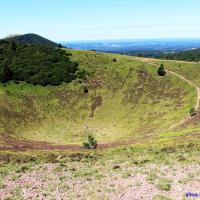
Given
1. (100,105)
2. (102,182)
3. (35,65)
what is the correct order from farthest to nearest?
1. (35,65)
2. (100,105)
3. (102,182)

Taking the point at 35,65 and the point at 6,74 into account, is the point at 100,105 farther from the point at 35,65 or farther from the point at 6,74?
the point at 35,65

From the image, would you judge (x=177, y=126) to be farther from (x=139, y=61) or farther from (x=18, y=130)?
(x=139, y=61)

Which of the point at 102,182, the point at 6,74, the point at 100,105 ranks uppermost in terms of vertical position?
the point at 6,74

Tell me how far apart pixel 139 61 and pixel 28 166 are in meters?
98.8

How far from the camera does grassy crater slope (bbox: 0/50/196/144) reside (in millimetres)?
74250

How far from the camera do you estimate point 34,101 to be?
9075cm

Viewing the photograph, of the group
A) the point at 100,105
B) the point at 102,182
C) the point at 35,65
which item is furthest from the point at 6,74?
the point at 102,182

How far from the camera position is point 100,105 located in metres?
91.6

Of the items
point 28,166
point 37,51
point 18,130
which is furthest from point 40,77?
point 28,166

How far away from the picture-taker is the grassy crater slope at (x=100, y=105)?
74.2 m

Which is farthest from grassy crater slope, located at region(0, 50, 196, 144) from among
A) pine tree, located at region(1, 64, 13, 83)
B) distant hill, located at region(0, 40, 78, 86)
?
distant hill, located at region(0, 40, 78, 86)

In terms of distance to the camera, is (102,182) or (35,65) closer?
(102,182)

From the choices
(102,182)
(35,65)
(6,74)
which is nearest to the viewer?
(102,182)

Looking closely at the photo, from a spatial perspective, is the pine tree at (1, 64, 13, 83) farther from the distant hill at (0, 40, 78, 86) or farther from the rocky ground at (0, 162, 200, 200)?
the rocky ground at (0, 162, 200, 200)
